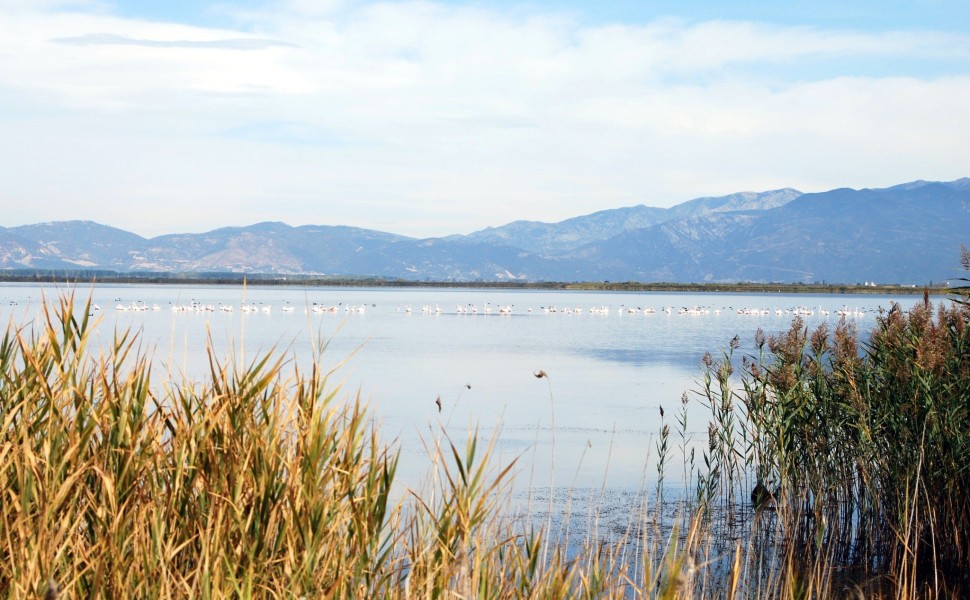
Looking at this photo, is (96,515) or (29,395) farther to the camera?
(29,395)

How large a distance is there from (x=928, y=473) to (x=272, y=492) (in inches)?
281

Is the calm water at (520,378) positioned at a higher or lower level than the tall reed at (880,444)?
lower

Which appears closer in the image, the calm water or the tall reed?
the tall reed

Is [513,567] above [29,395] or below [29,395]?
below

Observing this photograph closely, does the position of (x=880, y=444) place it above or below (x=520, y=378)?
above

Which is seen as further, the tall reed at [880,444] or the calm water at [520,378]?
the calm water at [520,378]

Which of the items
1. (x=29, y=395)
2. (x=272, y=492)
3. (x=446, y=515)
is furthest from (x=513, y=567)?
(x=29, y=395)

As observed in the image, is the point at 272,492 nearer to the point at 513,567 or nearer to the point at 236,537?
the point at 236,537

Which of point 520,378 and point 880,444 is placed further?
point 520,378

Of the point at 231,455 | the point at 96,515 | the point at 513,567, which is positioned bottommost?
the point at 513,567

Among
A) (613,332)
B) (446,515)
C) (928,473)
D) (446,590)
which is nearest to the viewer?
(446,590)

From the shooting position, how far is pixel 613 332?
2249 inches

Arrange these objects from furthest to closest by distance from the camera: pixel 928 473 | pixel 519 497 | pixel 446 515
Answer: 1. pixel 519 497
2. pixel 928 473
3. pixel 446 515

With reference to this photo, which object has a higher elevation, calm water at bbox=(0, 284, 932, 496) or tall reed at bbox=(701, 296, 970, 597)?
tall reed at bbox=(701, 296, 970, 597)
